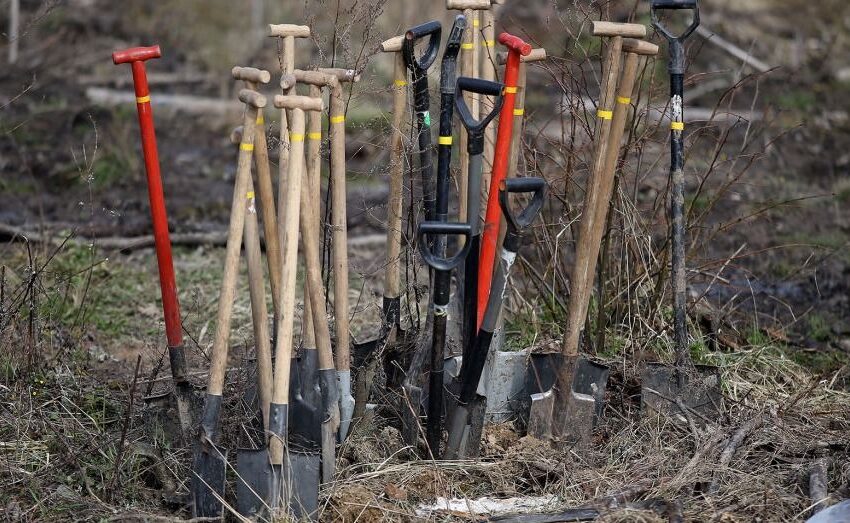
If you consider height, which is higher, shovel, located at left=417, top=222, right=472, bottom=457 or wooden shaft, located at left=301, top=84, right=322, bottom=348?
wooden shaft, located at left=301, top=84, right=322, bottom=348

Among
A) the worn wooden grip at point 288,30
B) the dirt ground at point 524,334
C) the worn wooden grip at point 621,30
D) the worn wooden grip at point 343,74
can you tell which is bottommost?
the dirt ground at point 524,334

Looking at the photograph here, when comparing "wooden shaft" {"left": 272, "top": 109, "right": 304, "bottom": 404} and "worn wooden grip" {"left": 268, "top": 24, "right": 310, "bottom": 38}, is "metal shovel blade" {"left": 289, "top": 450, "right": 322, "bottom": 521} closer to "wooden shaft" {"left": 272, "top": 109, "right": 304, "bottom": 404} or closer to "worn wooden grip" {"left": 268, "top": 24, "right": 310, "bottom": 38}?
"wooden shaft" {"left": 272, "top": 109, "right": 304, "bottom": 404}

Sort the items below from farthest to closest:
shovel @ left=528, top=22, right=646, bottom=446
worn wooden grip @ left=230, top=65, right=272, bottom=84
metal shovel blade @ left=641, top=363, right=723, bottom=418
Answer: metal shovel blade @ left=641, top=363, right=723, bottom=418 → shovel @ left=528, top=22, right=646, bottom=446 → worn wooden grip @ left=230, top=65, right=272, bottom=84

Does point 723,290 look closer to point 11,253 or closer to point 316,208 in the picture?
point 316,208

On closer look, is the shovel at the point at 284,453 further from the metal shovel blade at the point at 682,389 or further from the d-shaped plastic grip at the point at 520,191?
the metal shovel blade at the point at 682,389

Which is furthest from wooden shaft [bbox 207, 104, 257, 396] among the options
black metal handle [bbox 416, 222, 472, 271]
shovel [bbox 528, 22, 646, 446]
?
shovel [bbox 528, 22, 646, 446]

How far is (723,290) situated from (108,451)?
3304mm

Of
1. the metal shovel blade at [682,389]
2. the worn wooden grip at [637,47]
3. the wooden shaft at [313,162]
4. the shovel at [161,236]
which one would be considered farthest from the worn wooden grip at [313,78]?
the metal shovel blade at [682,389]

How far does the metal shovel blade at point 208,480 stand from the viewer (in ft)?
10.0

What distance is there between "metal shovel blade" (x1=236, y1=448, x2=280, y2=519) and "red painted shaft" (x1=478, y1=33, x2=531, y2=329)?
0.87m

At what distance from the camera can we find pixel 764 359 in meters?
4.21

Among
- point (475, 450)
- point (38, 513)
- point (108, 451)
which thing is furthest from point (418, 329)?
point (38, 513)

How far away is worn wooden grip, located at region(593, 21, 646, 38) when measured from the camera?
324 cm

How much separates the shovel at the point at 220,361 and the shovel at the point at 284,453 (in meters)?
0.10
